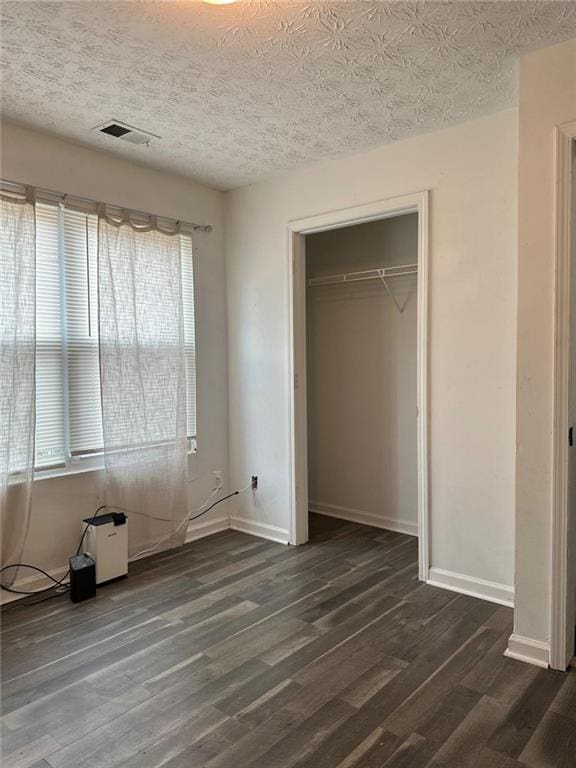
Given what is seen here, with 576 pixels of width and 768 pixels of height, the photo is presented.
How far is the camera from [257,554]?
361 cm

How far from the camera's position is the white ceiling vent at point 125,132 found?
2.92 m

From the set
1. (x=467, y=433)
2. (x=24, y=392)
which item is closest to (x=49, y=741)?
(x=24, y=392)

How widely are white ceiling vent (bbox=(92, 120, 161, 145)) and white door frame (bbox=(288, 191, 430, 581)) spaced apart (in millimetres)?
1100

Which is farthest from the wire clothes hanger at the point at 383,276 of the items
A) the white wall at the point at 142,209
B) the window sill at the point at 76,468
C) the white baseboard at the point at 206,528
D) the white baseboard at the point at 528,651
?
the white baseboard at the point at 528,651

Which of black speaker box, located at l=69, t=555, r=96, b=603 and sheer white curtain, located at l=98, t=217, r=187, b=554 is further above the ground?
sheer white curtain, located at l=98, t=217, r=187, b=554

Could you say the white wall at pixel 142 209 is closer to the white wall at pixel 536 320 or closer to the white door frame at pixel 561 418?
the white wall at pixel 536 320

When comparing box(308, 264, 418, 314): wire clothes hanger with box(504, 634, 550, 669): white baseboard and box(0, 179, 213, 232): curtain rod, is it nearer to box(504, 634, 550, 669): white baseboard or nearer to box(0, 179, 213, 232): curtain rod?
box(0, 179, 213, 232): curtain rod

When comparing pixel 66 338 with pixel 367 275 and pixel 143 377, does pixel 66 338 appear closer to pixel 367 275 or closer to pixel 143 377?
pixel 143 377

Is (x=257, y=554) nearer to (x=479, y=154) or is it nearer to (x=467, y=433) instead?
(x=467, y=433)

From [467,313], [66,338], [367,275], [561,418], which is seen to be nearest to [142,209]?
[66,338]

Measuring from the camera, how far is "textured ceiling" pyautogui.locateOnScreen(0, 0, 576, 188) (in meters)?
1.95

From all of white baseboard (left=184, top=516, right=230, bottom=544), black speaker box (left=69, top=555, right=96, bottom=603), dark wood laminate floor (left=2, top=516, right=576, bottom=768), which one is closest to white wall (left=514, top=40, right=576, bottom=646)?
dark wood laminate floor (left=2, top=516, right=576, bottom=768)

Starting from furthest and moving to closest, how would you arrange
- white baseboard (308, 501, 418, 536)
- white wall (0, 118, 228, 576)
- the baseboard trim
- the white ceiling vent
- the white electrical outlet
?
1. the white electrical outlet
2. white baseboard (308, 501, 418, 536)
3. the baseboard trim
4. white wall (0, 118, 228, 576)
5. the white ceiling vent

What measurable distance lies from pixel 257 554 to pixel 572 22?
327cm
